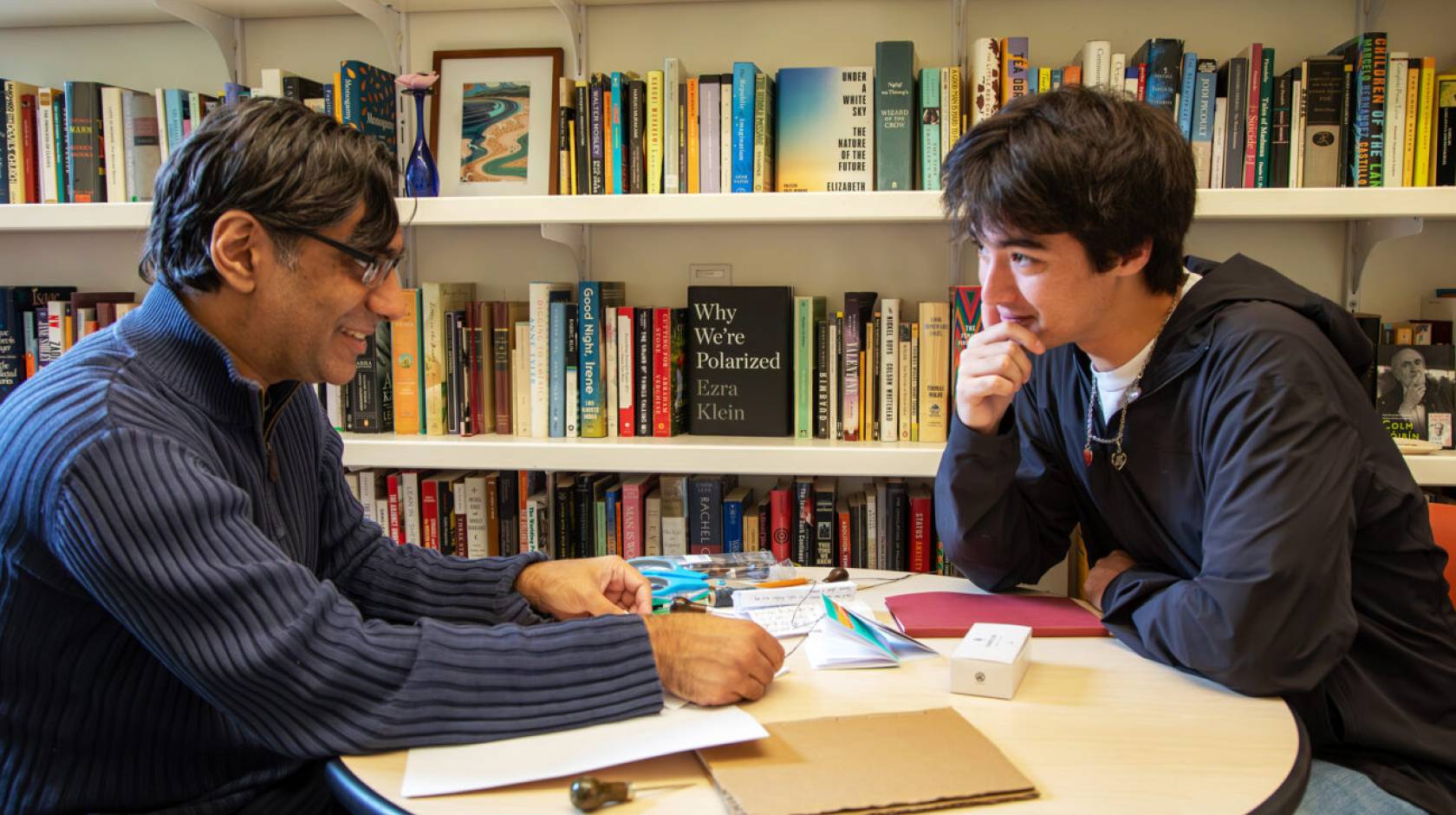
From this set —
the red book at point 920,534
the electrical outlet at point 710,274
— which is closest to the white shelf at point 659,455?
the red book at point 920,534

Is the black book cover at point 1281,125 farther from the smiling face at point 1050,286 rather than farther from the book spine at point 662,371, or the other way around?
the book spine at point 662,371

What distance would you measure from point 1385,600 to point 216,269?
1.44m

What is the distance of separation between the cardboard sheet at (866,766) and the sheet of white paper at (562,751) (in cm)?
3

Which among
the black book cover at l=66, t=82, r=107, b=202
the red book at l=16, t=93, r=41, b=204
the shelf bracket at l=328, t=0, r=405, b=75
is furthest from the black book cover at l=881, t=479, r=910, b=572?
the red book at l=16, t=93, r=41, b=204

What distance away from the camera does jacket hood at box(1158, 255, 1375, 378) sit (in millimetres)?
1350

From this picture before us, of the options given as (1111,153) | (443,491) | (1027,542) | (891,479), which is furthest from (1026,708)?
(443,491)

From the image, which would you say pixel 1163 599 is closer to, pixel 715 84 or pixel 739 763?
pixel 739 763

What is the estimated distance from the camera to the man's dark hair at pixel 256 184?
3.85 feet

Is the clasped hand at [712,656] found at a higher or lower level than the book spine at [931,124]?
lower

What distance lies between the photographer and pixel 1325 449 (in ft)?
3.96

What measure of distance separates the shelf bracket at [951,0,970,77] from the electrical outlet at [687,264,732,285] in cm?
67

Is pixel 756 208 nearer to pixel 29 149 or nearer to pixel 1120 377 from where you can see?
pixel 1120 377

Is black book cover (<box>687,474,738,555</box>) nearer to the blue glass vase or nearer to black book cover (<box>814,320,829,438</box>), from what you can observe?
black book cover (<box>814,320,829,438</box>)

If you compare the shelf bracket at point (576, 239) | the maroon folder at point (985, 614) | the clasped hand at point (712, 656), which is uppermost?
the shelf bracket at point (576, 239)
